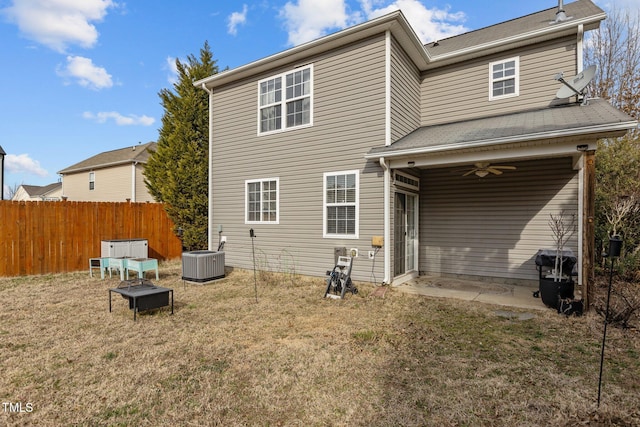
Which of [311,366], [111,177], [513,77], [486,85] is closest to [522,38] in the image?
[513,77]

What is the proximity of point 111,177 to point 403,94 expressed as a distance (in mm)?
18571

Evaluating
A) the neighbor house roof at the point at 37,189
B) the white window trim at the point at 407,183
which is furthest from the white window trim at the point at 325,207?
the neighbor house roof at the point at 37,189

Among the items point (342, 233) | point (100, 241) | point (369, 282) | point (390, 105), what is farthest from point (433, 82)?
point (100, 241)

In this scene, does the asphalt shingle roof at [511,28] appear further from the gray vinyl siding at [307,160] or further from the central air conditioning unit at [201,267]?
the central air conditioning unit at [201,267]

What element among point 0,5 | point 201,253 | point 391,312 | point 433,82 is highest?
Result: point 0,5

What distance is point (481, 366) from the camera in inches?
133

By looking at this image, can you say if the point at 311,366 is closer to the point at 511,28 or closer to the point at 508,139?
the point at 508,139

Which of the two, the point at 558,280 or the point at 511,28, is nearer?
the point at 558,280

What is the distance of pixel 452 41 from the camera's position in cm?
959

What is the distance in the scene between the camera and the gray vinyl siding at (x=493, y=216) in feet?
22.6

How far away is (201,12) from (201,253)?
7.64 m

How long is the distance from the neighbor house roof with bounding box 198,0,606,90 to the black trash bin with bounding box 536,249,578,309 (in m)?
4.79

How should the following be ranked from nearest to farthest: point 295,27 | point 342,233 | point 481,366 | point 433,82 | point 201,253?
point 481,366, point 342,233, point 201,253, point 433,82, point 295,27

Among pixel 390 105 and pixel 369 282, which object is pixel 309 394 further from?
pixel 390 105
